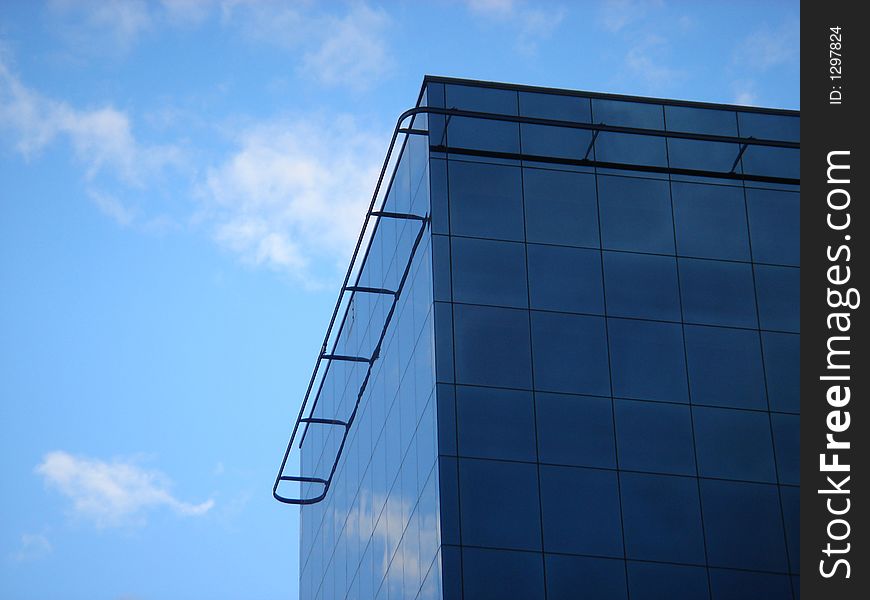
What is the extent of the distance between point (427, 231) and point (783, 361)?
906cm

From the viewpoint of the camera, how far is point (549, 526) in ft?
97.0

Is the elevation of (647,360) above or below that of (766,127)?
below

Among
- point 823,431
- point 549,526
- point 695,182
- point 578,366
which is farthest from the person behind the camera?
point 695,182

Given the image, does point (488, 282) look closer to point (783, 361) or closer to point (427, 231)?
point (427, 231)

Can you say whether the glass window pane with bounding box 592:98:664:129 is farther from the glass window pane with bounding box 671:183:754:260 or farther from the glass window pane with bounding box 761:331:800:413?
the glass window pane with bounding box 761:331:800:413

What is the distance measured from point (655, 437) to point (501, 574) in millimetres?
5125

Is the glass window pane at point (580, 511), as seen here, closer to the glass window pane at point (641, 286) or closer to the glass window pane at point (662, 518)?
the glass window pane at point (662, 518)

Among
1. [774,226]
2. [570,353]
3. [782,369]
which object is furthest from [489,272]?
[774,226]

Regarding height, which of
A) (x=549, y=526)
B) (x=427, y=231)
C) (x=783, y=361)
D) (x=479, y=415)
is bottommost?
(x=549, y=526)

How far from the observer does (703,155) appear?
35.8 metres

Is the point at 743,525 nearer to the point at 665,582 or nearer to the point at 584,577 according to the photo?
the point at 665,582

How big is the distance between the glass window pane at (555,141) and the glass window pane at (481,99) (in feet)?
2.31

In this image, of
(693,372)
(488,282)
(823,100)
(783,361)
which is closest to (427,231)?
(488,282)

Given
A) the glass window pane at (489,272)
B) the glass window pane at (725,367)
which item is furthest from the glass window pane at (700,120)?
the glass window pane at (489,272)
